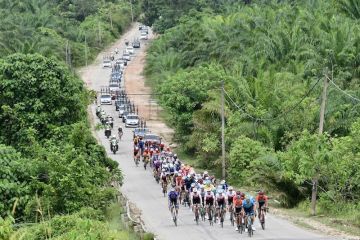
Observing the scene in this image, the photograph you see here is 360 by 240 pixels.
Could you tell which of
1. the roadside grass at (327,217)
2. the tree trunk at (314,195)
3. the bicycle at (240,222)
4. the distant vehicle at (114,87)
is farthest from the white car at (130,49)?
the bicycle at (240,222)

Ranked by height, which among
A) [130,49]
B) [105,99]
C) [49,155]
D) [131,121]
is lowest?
[49,155]

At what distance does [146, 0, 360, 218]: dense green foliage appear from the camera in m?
27.2

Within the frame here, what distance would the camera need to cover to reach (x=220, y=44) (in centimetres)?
6256

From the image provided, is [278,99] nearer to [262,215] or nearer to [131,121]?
[262,215]

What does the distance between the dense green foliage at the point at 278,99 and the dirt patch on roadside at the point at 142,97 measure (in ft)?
19.7

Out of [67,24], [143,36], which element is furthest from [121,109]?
[143,36]

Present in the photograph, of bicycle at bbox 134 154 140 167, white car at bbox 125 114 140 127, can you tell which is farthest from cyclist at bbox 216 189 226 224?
white car at bbox 125 114 140 127

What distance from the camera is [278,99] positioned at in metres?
37.9

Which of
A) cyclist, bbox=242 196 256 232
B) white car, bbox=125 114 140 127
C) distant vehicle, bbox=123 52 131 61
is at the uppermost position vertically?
distant vehicle, bbox=123 52 131 61

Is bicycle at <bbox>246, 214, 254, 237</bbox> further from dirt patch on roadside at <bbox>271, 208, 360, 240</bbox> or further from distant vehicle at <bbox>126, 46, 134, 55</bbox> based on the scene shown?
distant vehicle at <bbox>126, 46, 134, 55</bbox>

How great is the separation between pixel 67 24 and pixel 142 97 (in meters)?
38.5

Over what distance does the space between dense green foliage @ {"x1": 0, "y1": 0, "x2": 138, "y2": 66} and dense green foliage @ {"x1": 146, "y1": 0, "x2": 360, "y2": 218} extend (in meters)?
24.7

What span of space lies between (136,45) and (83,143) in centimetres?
9370

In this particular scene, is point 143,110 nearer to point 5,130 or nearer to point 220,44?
point 220,44
